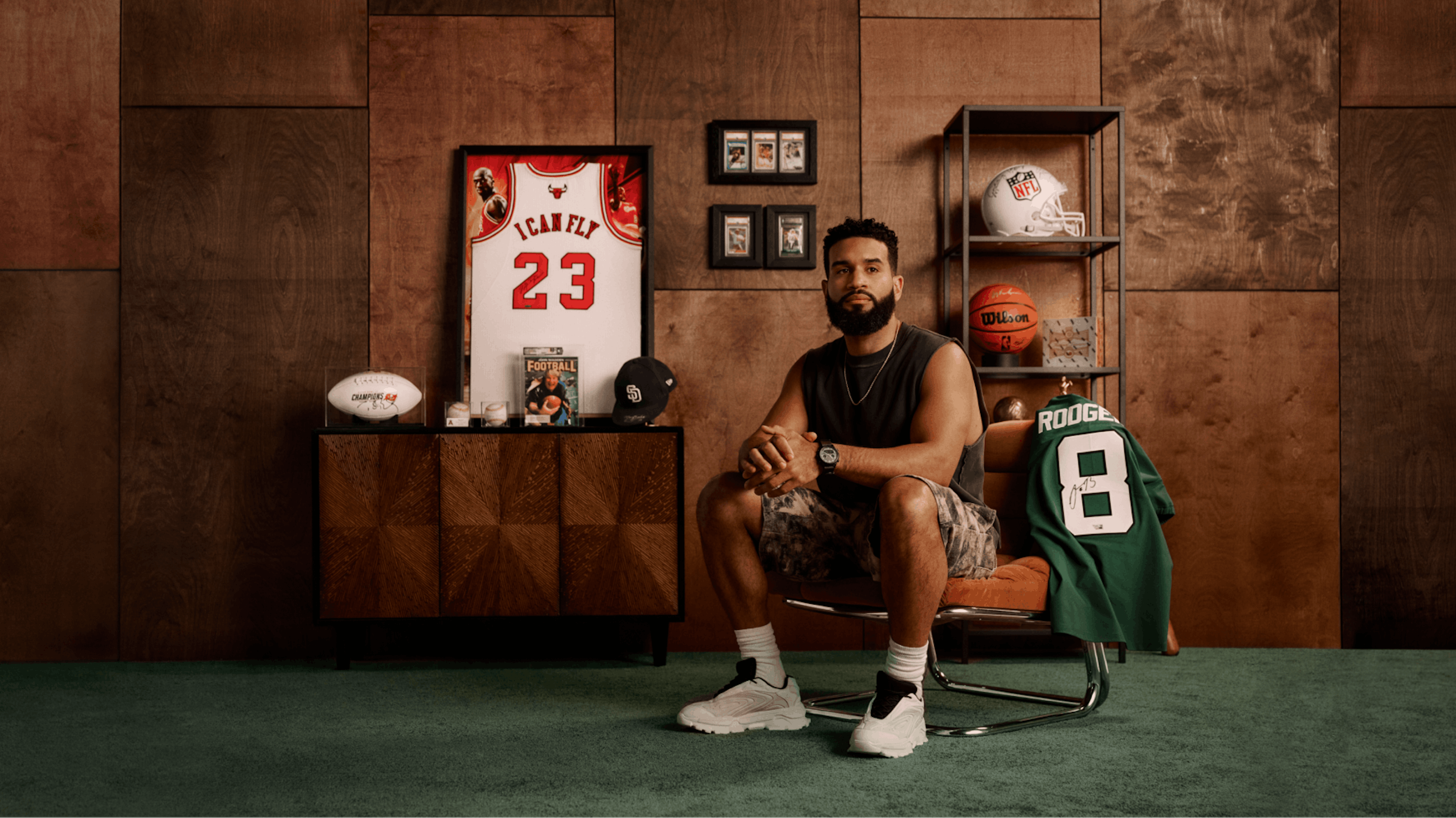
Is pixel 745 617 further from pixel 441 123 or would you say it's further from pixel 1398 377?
pixel 1398 377

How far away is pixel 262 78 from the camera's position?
332 centimetres

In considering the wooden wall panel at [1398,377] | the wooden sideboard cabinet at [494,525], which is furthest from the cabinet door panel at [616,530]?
the wooden wall panel at [1398,377]

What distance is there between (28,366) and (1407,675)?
A: 15.7 ft

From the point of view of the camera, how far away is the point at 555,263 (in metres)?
3.35

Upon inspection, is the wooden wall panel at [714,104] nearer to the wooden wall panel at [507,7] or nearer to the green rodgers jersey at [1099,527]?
the wooden wall panel at [507,7]

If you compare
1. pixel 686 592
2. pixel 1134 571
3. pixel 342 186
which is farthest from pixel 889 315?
pixel 342 186

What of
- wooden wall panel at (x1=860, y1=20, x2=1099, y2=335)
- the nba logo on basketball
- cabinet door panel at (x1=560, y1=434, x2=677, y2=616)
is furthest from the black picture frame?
cabinet door panel at (x1=560, y1=434, x2=677, y2=616)

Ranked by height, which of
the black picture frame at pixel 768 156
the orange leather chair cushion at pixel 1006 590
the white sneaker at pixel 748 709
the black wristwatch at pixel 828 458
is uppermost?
the black picture frame at pixel 768 156

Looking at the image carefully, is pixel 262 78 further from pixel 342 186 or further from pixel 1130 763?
pixel 1130 763

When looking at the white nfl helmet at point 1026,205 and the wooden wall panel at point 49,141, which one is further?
the wooden wall panel at point 49,141

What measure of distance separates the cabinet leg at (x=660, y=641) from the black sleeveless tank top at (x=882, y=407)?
1.02 m

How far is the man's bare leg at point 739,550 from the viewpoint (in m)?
2.16

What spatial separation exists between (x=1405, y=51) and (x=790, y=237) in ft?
7.94

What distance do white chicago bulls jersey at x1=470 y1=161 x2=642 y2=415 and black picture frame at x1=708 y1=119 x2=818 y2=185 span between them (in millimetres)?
447
